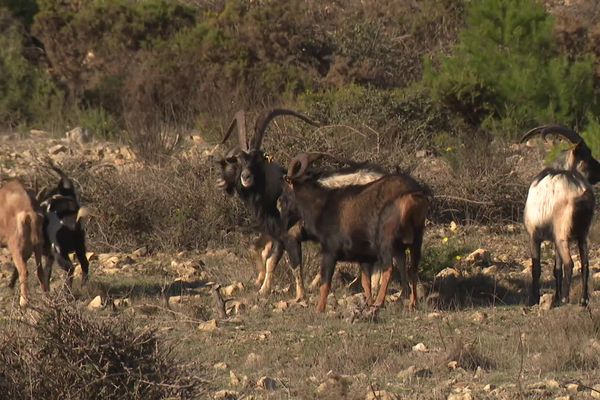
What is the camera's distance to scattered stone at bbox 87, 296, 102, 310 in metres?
12.0

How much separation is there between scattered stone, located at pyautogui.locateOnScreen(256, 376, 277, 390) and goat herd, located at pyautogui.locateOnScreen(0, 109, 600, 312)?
3.15m

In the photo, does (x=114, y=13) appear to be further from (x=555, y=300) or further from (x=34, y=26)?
(x=555, y=300)

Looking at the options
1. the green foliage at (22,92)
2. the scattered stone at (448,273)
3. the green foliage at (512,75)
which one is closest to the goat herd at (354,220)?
the scattered stone at (448,273)

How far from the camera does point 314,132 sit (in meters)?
17.3

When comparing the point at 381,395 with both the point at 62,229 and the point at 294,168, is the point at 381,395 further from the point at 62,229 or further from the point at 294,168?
the point at 62,229

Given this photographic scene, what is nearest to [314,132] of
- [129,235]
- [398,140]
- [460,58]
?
[398,140]

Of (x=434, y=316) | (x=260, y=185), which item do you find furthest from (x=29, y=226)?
(x=434, y=316)

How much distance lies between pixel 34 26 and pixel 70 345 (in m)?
26.2

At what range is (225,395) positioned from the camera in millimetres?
8477

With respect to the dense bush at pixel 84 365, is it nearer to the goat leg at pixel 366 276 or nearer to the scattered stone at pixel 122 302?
the scattered stone at pixel 122 302

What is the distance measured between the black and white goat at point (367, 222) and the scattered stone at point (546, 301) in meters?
1.19

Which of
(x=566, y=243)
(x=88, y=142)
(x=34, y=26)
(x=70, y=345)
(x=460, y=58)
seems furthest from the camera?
(x=34, y=26)

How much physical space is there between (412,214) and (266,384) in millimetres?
3789

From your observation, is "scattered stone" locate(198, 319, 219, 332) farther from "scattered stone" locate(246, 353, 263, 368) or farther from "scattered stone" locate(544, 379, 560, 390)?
"scattered stone" locate(544, 379, 560, 390)
